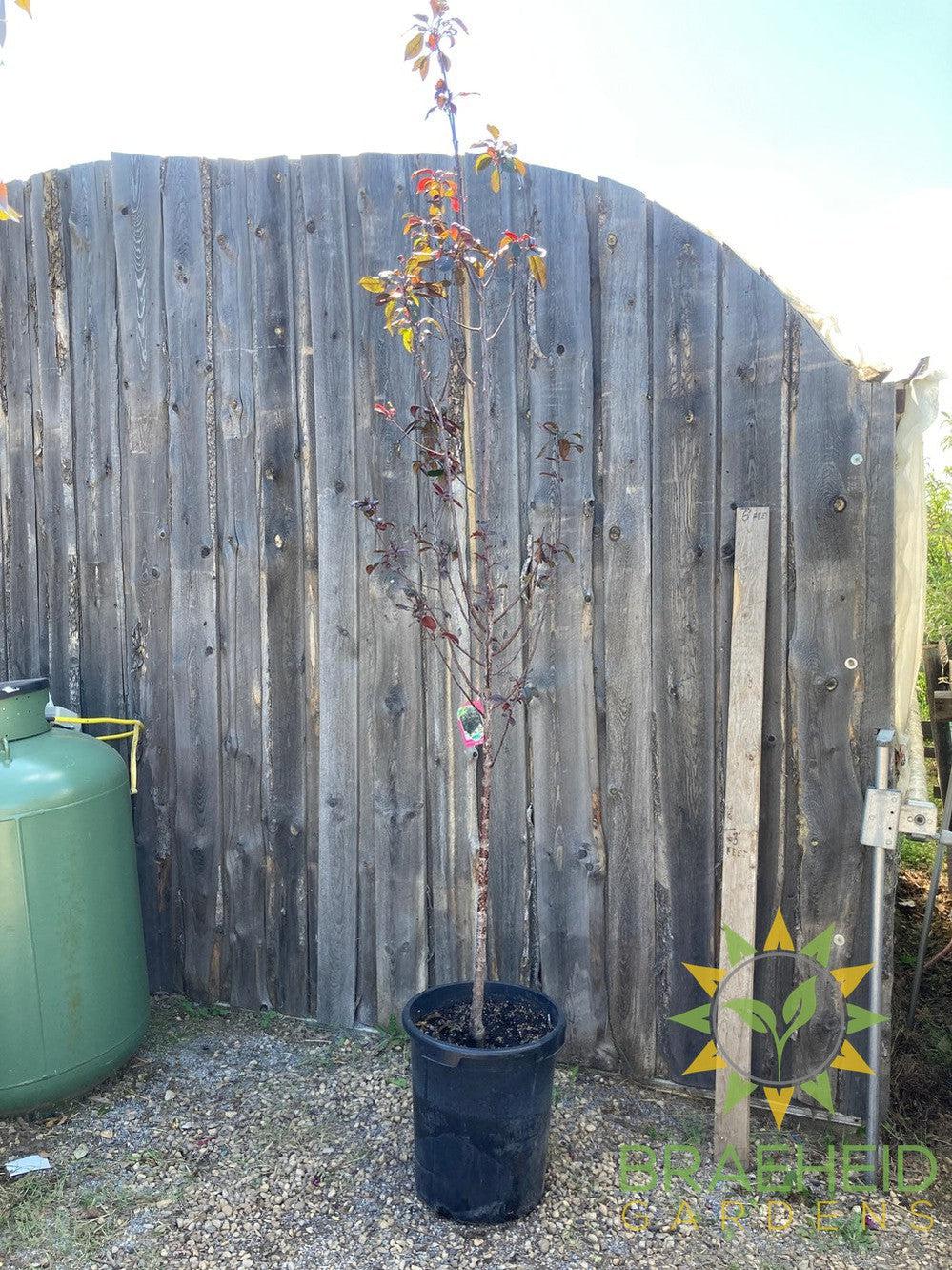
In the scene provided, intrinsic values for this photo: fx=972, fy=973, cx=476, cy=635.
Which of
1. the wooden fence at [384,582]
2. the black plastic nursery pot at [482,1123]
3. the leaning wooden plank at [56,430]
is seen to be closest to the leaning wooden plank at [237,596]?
the wooden fence at [384,582]

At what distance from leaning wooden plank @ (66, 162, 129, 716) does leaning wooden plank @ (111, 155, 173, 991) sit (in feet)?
0.13

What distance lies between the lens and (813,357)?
2.55m

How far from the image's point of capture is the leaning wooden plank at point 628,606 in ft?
8.97

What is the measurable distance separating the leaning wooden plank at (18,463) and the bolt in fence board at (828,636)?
269 centimetres

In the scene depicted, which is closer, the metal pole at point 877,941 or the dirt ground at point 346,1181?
the dirt ground at point 346,1181

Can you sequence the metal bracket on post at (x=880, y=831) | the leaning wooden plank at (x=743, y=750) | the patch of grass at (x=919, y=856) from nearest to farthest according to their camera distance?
the metal bracket on post at (x=880, y=831), the leaning wooden plank at (x=743, y=750), the patch of grass at (x=919, y=856)

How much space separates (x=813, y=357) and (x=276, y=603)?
5.88 ft

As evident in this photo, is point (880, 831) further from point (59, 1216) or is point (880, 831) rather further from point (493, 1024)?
point (59, 1216)

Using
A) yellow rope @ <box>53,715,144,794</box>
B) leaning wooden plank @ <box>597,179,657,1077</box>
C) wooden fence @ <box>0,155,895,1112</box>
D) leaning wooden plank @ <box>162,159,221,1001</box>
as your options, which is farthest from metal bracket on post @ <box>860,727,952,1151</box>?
yellow rope @ <box>53,715,144,794</box>

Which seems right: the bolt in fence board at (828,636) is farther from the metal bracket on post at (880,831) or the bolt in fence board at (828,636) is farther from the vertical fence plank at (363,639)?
the vertical fence plank at (363,639)

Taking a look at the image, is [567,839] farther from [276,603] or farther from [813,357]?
[813,357]

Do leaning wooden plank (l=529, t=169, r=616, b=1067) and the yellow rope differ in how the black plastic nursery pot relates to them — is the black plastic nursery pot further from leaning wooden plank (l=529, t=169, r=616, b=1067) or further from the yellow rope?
the yellow rope

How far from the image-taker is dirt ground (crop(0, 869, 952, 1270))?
87.4 inches

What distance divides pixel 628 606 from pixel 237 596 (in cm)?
133
